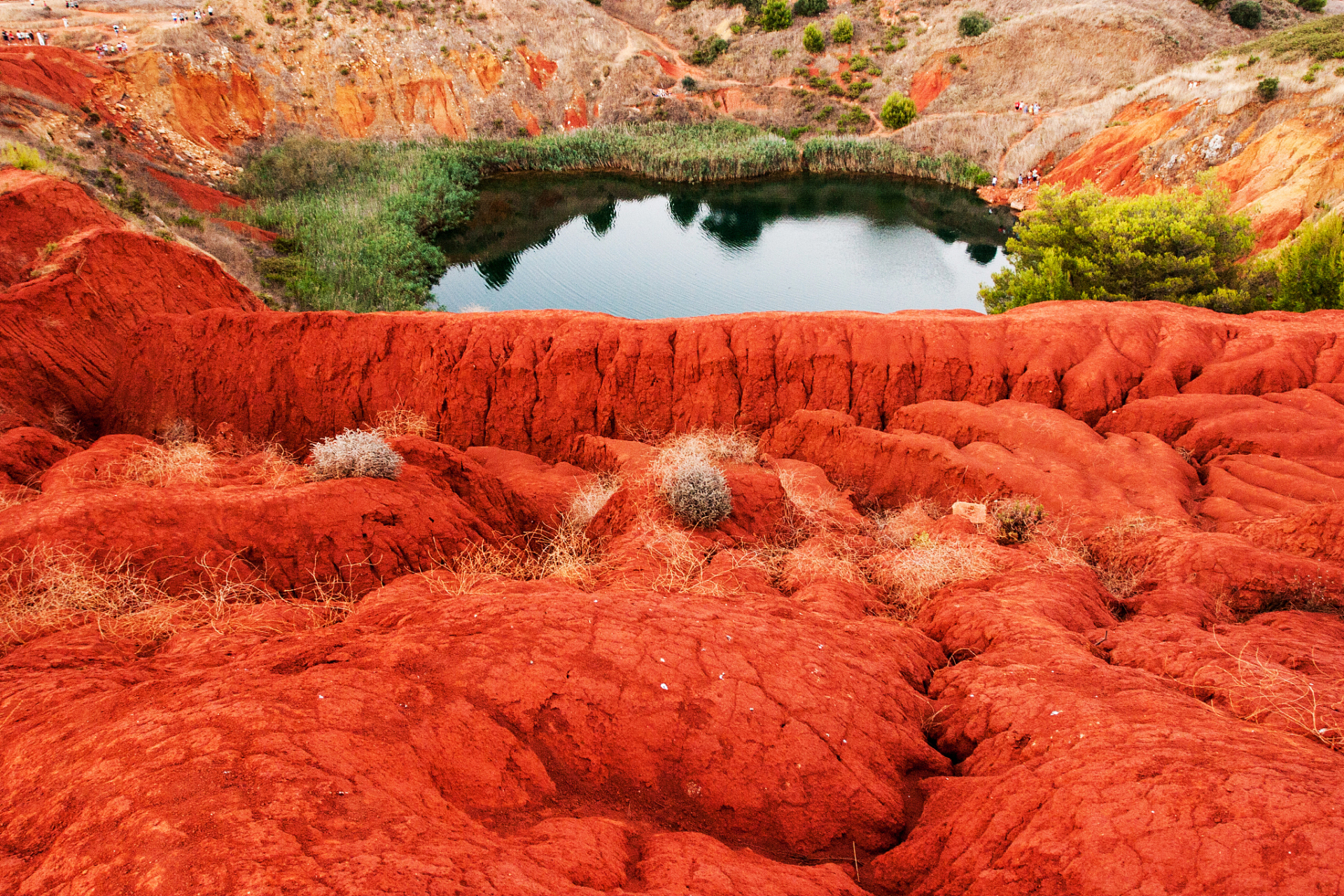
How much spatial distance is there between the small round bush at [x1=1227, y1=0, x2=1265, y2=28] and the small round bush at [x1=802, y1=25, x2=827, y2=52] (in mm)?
23777

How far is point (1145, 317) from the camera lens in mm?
13195

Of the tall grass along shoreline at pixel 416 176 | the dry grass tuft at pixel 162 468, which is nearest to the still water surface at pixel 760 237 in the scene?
the tall grass along shoreline at pixel 416 176

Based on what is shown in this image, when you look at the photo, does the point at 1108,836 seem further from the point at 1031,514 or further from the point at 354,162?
the point at 354,162

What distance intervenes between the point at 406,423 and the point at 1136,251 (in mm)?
17860

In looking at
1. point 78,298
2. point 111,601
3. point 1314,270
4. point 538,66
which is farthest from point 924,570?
point 538,66

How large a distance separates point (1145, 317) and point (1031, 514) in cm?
653

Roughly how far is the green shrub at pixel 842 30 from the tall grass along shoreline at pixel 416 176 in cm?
1003

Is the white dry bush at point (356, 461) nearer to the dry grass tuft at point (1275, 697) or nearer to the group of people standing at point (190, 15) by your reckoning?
the dry grass tuft at point (1275, 697)

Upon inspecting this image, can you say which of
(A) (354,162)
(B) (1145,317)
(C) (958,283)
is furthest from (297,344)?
(A) (354,162)

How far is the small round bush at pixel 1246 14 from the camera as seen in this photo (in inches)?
1607

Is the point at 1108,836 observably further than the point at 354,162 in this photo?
No

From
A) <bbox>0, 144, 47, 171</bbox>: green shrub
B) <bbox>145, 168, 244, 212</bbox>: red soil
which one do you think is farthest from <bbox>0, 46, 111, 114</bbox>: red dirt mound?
<bbox>0, 144, 47, 171</bbox>: green shrub

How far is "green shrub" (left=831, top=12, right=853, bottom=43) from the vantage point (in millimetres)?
47250

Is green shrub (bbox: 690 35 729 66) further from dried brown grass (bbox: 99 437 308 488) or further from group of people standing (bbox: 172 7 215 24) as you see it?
dried brown grass (bbox: 99 437 308 488)
